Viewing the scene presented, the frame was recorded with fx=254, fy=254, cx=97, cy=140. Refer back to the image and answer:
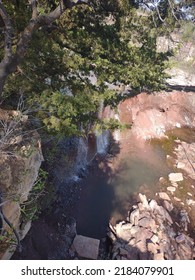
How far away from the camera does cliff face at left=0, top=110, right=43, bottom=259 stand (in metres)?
6.21

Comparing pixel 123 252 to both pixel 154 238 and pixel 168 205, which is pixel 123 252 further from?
pixel 168 205

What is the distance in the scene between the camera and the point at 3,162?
6.56 metres

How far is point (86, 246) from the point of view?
12.6 m

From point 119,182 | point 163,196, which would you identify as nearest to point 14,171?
point 119,182

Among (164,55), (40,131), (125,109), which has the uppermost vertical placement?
(164,55)

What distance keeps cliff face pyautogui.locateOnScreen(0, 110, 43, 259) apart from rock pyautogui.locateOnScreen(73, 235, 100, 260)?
16.7 feet

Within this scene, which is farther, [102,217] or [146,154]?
[146,154]

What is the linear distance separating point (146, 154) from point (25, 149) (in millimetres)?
15157

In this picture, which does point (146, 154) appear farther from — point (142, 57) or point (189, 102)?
point (142, 57)

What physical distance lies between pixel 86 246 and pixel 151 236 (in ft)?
11.8

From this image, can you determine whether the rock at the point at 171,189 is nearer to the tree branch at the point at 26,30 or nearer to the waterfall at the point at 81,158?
the waterfall at the point at 81,158

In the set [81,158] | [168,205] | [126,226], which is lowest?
[168,205]
